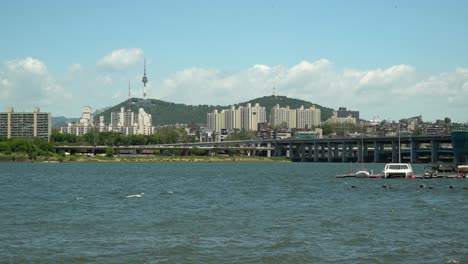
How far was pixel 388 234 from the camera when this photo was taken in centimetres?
4394

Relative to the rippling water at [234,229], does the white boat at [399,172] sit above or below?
above

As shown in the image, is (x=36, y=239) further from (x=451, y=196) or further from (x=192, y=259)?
(x=451, y=196)

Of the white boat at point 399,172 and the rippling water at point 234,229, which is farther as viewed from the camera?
the white boat at point 399,172

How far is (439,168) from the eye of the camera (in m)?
136

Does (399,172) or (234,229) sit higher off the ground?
(399,172)

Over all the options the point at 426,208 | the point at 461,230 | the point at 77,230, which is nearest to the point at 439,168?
the point at 426,208

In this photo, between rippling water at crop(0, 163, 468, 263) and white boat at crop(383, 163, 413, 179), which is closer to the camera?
rippling water at crop(0, 163, 468, 263)

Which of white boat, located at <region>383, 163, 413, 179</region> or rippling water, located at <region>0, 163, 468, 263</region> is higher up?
white boat, located at <region>383, 163, 413, 179</region>

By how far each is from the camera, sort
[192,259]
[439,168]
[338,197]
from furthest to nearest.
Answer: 1. [439,168]
2. [338,197]
3. [192,259]

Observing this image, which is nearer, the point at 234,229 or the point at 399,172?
the point at 234,229

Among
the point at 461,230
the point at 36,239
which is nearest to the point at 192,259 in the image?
the point at 36,239

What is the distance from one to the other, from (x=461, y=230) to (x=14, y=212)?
33079mm

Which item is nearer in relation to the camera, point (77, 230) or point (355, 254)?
point (355, 254)

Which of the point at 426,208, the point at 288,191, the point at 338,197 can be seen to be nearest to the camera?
the point at 426,208
